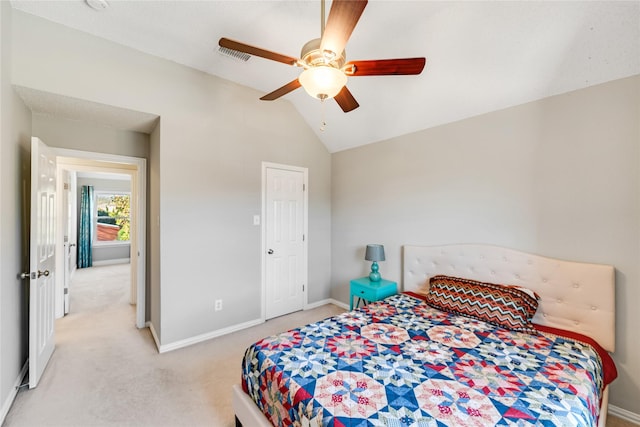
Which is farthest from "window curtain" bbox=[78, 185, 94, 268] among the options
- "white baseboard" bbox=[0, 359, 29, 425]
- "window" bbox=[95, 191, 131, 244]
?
"white baseboard" bbox=[0, 359, 29, 425]

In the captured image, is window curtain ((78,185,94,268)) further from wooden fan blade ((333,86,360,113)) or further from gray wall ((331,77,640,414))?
wooden fan blade ((333,86,360,113))

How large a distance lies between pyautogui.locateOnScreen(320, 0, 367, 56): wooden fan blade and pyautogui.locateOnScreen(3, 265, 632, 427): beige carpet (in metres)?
2.40

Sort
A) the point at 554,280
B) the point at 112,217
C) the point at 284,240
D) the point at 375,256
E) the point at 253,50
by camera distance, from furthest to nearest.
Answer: the point at 112,217, the point at 284,240, the point at 375,256, the point at 554,280, the point at 253,50

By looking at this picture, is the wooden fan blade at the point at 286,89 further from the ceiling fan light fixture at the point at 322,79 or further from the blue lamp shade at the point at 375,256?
the blue lamp shade at the point at 375,256

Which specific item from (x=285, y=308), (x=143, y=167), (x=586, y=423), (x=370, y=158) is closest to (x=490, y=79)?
(x=370, y=158)

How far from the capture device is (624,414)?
6.08 ft

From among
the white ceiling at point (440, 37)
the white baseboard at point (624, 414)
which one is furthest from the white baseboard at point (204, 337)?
the white baseboard at point (624, 414)

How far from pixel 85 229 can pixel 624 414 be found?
30.5 ft

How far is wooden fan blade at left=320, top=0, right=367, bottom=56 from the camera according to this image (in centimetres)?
116

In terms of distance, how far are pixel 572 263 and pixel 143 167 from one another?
14.1 feet

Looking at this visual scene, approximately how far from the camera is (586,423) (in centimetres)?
114

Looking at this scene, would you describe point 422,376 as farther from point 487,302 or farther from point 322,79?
point 322,79

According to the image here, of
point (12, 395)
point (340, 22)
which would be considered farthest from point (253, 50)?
point (12, 395)

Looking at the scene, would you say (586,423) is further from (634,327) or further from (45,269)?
(45,269)
